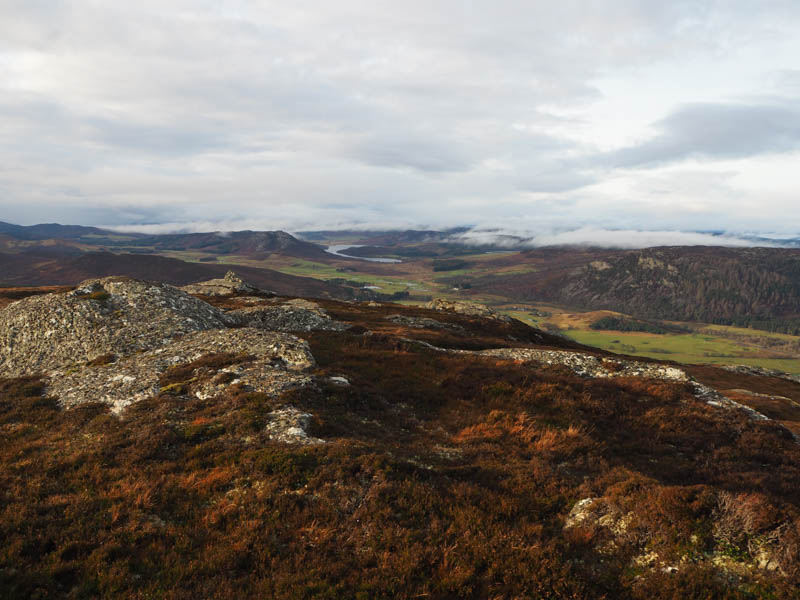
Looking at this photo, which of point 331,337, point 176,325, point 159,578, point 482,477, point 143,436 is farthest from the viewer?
point 331,337

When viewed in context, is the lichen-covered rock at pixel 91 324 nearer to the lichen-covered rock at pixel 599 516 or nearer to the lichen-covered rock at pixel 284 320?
the lichen-covered rock at pixel 284 320

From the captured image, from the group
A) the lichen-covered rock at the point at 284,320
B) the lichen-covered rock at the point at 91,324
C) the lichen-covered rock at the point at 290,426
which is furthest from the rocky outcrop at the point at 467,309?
the lichen-covered rock at the point at 290,426

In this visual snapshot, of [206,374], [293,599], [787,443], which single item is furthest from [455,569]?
[787,443]

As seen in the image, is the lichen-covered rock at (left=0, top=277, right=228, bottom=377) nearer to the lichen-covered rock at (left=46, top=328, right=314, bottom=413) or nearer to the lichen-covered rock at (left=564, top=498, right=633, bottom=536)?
the lichen-covered rock at (left=46, top=328, right=314, bottom=413)

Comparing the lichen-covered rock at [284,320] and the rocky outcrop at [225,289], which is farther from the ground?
the rocky outcrop at [225,289]

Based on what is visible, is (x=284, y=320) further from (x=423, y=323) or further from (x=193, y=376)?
(x=423, y=323)

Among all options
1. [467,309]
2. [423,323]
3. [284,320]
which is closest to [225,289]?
[284,320]

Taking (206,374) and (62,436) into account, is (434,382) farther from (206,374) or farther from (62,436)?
(62,436)

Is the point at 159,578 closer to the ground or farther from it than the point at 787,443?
farther from it
